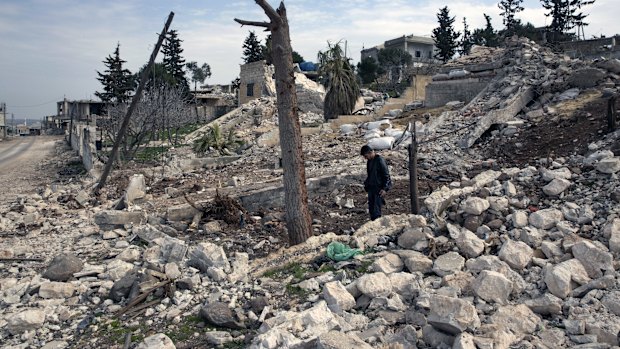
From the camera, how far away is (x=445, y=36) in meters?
36.6

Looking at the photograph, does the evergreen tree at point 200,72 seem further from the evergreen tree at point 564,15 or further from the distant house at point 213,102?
the evergreen tree at point 564,15

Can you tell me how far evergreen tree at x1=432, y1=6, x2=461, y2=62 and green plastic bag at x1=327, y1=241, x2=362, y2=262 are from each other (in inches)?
1344

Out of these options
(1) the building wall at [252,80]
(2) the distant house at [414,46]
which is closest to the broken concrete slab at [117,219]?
(1) the building wall at [252,80]

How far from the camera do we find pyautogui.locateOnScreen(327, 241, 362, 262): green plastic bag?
15.4 ft

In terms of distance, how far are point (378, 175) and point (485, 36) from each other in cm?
3698

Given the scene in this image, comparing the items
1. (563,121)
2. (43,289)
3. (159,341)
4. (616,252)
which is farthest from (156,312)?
(563,121)

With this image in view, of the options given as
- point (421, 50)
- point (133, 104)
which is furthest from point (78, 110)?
point (133, 104)

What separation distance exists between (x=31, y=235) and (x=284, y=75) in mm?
4809

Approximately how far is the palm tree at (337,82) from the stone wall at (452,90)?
3.63m

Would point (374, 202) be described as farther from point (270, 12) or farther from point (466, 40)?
point (466, 40)

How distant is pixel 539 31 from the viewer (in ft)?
111

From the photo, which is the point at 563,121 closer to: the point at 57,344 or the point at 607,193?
the point at 607,193

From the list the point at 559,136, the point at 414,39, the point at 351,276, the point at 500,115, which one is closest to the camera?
the point at 351,276

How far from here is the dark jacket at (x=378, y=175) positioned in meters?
6.13
